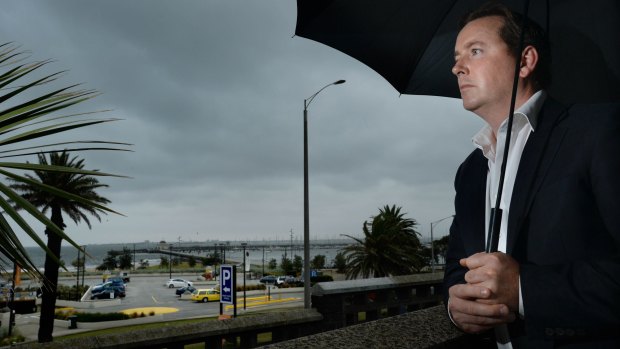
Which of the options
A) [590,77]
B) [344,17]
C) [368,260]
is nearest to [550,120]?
[590,77]

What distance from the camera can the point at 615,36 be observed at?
1275 mm

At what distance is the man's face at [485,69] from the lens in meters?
1.35

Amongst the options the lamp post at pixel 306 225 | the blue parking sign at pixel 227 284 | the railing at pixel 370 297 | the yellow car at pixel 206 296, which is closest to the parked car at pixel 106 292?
the yellow car at pixel 206 296

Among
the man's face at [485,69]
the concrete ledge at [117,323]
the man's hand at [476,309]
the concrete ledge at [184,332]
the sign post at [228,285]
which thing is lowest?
the concrete ledge at [117,323]

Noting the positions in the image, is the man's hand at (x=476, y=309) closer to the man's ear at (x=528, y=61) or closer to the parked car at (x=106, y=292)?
the man's ear at (x=528, y=61)

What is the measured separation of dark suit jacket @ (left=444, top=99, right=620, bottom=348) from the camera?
3.24 feet

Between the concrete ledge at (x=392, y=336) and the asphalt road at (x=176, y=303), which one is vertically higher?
the concrete ledge at (x=392, y=336)

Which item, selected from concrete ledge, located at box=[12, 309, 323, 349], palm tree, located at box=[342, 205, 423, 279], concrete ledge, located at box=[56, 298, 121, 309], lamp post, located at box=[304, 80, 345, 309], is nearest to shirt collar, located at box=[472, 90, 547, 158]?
concrete ledge, located at box=[12, 309, 323, 349]

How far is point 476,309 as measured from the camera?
1069mm

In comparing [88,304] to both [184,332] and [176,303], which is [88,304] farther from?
[184,332]

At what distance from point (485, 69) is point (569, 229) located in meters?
0.57

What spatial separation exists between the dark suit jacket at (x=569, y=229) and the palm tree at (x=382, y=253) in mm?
29806

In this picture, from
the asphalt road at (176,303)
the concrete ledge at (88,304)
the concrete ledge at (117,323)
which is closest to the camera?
the concrete ledge at (117,323)

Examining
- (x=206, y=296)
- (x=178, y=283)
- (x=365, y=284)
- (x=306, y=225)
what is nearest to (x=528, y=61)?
(x=365, y=284)
